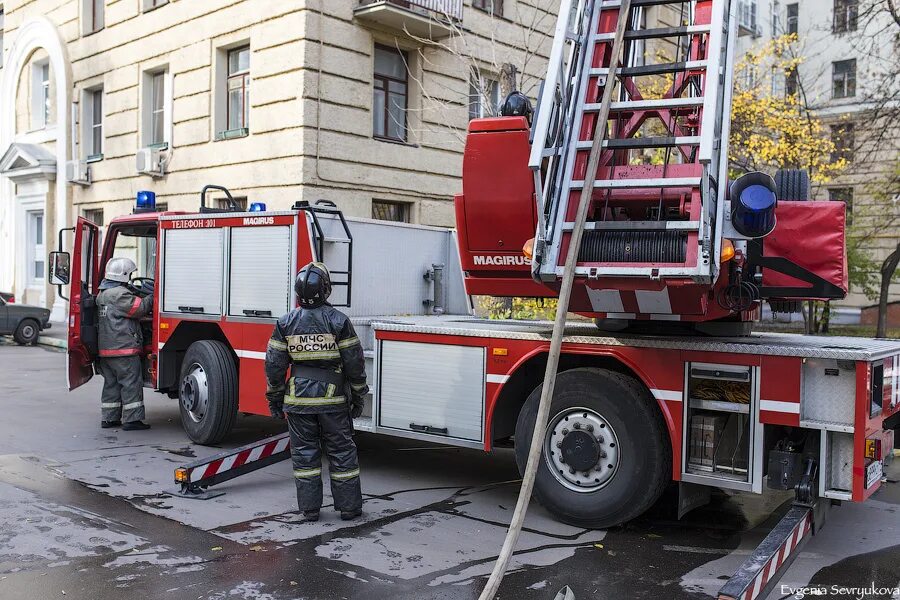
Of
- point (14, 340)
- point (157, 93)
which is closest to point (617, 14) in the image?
point (157, 93)

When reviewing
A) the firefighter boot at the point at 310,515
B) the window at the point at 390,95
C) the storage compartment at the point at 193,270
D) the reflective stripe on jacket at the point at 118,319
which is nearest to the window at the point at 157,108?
the window at the point at 390,95

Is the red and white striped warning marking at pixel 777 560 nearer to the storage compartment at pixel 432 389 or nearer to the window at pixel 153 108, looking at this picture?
the storage compartment at pixel 432 389

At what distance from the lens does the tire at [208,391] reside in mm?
8281

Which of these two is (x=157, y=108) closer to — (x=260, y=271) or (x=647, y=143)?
(x=260, y=271)

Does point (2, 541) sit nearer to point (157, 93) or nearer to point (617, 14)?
point (617, 14)

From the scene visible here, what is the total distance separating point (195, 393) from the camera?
8469 mm

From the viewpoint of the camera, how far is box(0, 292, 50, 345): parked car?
749 inches

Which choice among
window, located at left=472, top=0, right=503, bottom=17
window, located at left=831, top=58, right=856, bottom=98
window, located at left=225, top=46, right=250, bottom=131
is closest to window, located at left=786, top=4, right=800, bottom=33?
window, located at left=831, top=58, right=856, bottom=98

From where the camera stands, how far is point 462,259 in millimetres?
6344

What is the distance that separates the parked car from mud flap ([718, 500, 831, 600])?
1819 centimetres

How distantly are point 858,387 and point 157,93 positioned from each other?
60.3ft

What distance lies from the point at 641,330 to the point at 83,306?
632 cm

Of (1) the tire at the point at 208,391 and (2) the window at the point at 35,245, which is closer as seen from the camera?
(1) the tire at the point at 208,391

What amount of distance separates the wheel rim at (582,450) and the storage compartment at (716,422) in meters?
0.53
